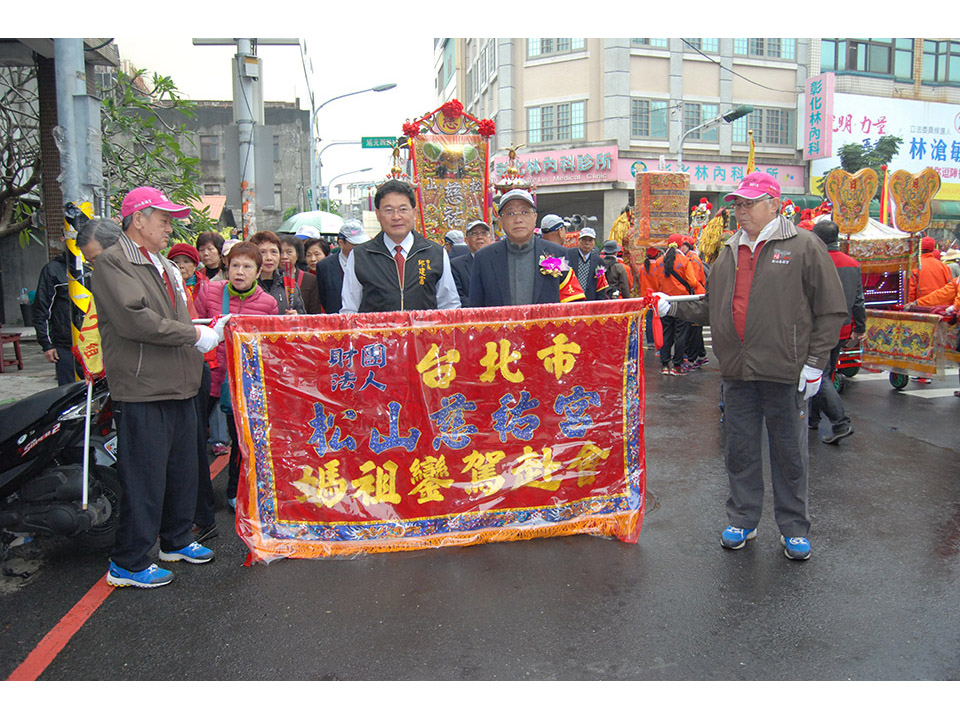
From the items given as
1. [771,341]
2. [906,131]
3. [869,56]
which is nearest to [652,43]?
[869,56]

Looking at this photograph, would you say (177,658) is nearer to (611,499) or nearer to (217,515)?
(217,515)

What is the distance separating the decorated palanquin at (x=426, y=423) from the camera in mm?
3613

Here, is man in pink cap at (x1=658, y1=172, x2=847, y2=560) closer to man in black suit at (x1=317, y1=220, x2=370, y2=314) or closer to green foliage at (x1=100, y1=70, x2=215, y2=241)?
man in black suit at (x1=317, y1=220, x2=370, y2=314)

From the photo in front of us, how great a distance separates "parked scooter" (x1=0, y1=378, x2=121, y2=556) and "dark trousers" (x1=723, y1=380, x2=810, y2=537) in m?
3.46

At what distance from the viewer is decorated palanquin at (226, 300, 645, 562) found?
11.9 feet

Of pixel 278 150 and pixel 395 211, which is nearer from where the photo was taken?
pixel 395 211

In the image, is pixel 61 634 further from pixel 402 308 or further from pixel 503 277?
pixel 503 277

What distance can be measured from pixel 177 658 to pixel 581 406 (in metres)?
2.30

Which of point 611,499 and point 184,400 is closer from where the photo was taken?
point 184,400

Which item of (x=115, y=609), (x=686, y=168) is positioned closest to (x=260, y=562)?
(x=115, y=609)

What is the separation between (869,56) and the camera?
32.2 meters

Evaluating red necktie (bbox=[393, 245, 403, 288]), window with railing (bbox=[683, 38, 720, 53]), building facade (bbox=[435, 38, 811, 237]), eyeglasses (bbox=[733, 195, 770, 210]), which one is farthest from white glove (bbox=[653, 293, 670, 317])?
window with railing (bbox=[683, 38, 720, 53])

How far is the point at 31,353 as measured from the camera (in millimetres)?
12047

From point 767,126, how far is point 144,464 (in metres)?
33.1
